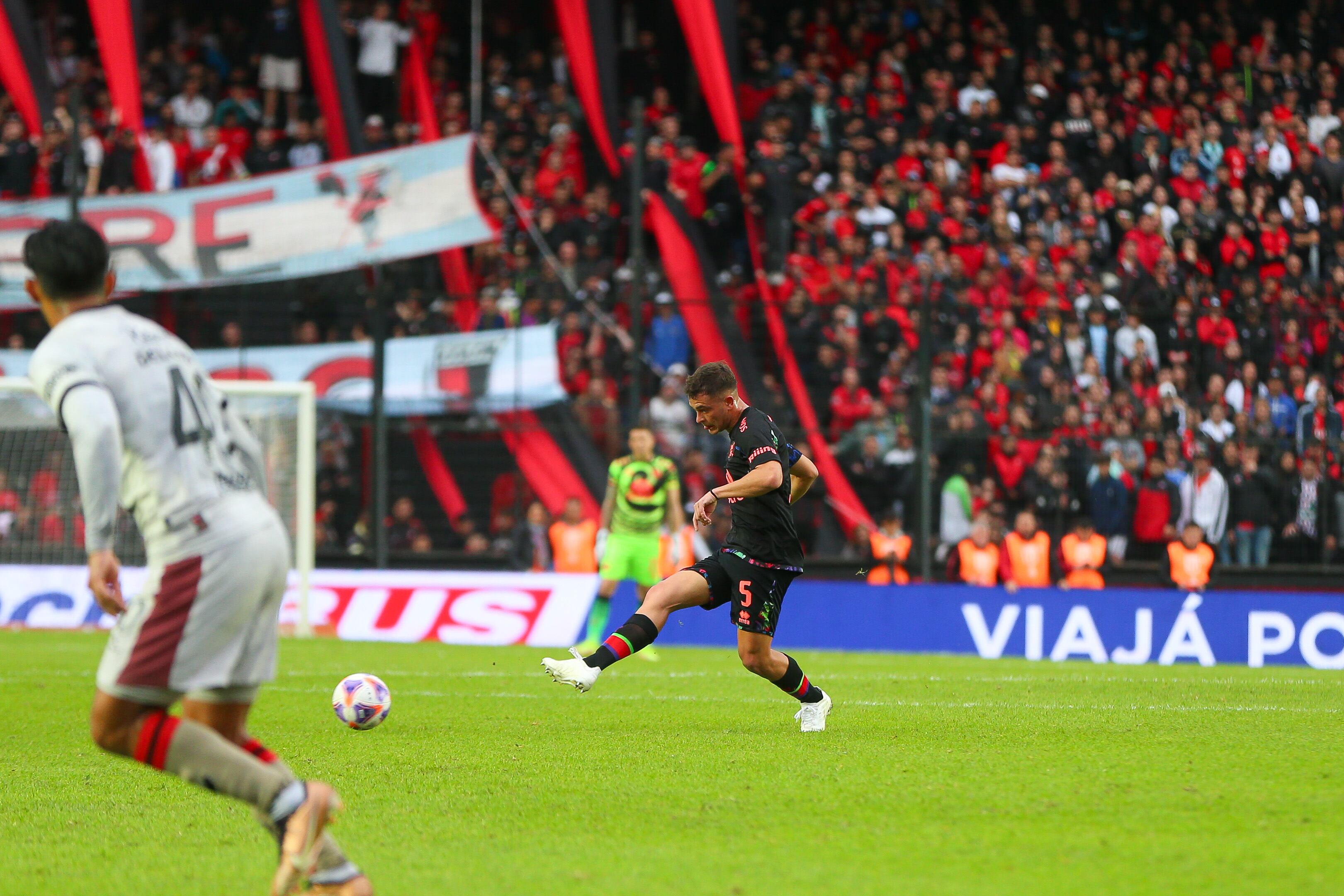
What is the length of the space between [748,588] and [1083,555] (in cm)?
919

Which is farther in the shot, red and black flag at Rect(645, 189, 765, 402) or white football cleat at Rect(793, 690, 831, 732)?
red and black flag at Rect(645, 189, 765, 402)

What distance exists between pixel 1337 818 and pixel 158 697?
401 cm

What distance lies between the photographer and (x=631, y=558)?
14648 millimetres

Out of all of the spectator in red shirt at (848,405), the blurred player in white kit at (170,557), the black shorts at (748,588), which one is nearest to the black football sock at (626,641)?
the black shorts at (748,588)

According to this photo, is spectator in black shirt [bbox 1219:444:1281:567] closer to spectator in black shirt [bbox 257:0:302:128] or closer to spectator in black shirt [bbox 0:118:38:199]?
spectator in black shirt [bbox 257:0:302:128]

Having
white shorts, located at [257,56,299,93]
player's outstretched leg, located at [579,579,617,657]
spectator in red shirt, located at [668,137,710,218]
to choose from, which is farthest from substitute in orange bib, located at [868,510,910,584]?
white shorts, located at [257,56,299,93]

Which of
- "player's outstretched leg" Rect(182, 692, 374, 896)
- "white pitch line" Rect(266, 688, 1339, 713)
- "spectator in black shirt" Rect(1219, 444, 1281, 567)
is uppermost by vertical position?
"player's outstretched leg" Rect(182, 692, 374, 896)

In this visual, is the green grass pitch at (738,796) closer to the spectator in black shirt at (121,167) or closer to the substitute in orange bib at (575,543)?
the substitute in orange bib at (575,543)

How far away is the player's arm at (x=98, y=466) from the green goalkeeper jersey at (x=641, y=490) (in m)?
10.4

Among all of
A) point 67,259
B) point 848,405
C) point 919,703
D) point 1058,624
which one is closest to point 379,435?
point 848,405

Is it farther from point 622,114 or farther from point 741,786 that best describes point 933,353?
point 741,786

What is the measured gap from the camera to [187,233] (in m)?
19.2

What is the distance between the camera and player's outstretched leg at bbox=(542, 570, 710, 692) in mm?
8000

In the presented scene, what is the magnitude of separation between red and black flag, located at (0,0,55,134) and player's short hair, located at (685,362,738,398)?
1523cm
